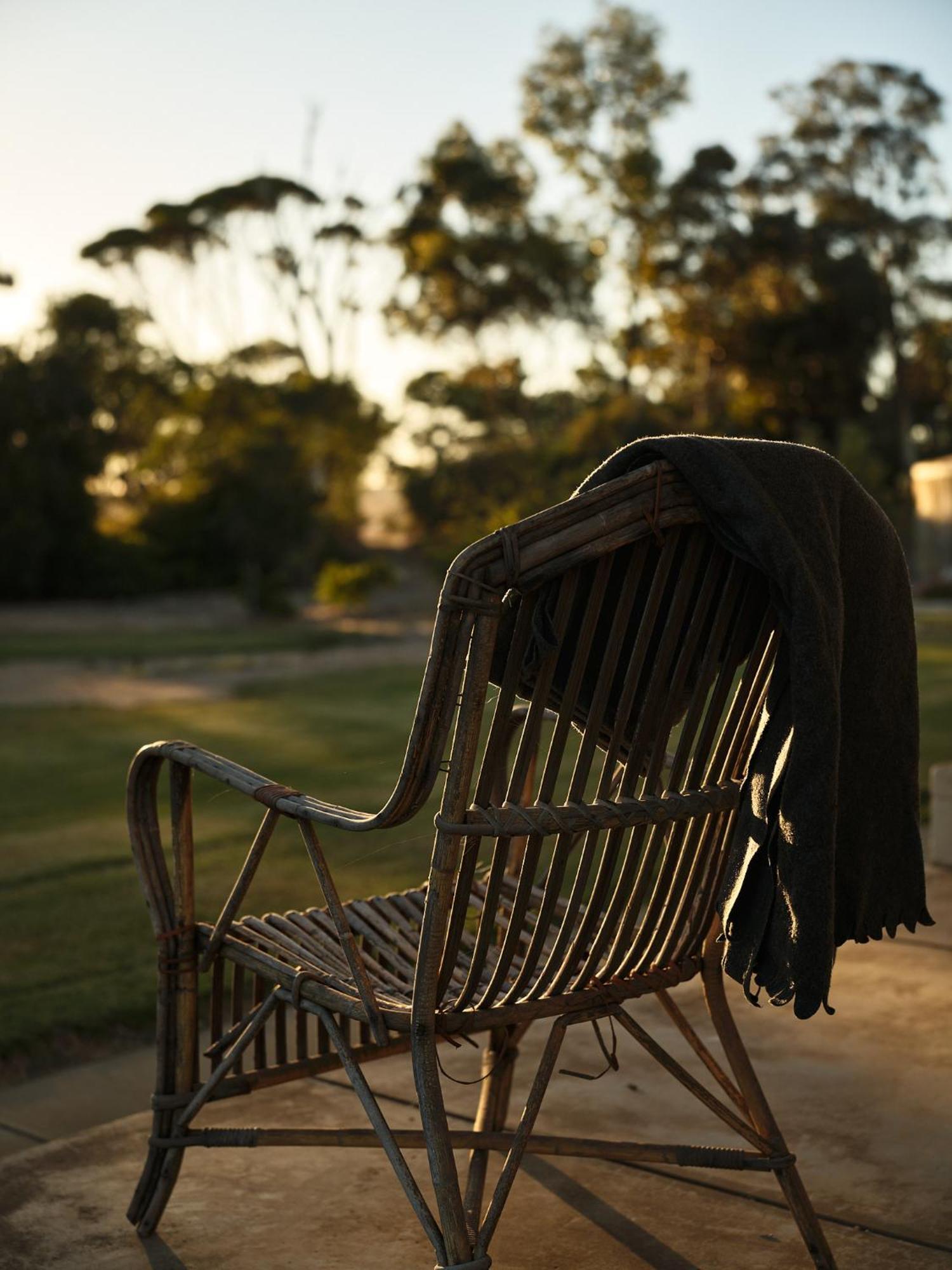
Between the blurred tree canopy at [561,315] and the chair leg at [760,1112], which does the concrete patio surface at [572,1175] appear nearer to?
the chair leg at [760,1112]

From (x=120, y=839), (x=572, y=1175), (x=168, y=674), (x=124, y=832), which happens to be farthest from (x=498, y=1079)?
(x=168, y=674)

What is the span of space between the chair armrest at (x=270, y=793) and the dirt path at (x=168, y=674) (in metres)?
8.46

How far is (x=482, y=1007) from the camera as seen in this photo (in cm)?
178

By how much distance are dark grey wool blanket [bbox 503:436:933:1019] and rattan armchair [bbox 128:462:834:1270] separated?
0.08 meters

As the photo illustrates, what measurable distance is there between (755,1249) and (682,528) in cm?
105

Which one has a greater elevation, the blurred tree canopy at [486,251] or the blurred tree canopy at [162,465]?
the blurred tree canopy at [486,251]

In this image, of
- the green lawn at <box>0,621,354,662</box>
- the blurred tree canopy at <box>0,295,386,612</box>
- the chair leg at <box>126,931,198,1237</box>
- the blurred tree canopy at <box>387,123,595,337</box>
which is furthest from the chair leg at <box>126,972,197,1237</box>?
the blurred tree canopy at <box>387,123,595,337</box>

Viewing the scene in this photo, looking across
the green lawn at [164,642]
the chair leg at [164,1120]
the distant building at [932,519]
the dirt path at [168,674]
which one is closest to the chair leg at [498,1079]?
the chair leg at [164,1120]

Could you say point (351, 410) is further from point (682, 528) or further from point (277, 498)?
point (682, 528)

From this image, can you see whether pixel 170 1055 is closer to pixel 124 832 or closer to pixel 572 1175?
pixel 572 1175

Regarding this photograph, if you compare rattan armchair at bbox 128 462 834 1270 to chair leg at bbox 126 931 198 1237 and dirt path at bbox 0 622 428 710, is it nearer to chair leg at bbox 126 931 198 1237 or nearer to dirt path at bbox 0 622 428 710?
chair leg at bbox 126 931 198 1237

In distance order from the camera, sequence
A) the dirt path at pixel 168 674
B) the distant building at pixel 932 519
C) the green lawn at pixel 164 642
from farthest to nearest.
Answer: the distant building at pixel 932 519 → the green lawn at pixel 164 642 → the dirt path at pixel 168 674

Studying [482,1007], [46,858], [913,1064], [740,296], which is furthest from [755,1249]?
[740,296]

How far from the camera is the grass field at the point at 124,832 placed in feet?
11.0
